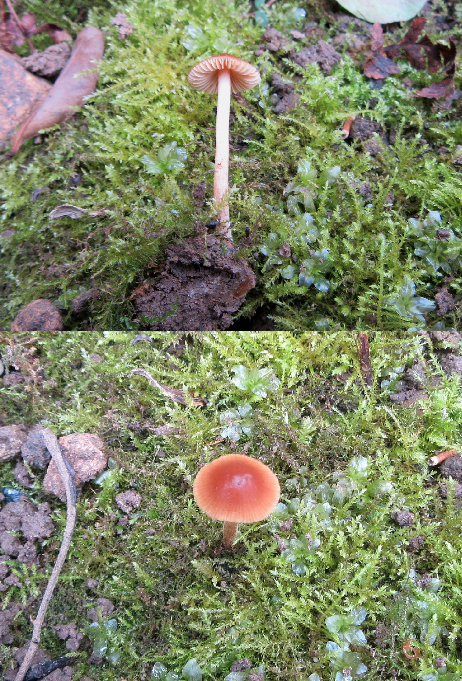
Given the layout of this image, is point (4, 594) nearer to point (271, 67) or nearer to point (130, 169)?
point (130, 169)

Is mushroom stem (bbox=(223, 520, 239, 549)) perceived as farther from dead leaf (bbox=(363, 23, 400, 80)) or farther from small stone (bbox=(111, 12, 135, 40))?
small stone (bbox=(111, 12, 135, 40))

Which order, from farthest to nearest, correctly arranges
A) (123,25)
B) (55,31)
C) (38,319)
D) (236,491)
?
(55,31) → (123,25) → (38,319) → (236,491)

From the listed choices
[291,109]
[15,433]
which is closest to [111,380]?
[15,433]

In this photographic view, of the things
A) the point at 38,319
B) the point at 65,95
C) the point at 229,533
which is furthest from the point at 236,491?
the point at 65,95

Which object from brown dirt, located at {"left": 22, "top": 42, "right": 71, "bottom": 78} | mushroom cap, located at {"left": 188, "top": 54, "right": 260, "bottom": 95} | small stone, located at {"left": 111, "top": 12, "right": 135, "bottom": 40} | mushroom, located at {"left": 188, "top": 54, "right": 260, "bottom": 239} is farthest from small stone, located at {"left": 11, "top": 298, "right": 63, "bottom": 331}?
small stone, located at {"left": 111, "top": 12, "right": 135, "bottom": 40}

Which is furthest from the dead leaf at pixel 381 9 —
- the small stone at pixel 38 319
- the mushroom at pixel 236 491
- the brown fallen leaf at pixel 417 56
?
the mushroom at pixel 236 491

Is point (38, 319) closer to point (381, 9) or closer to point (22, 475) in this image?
point (22, 475)
